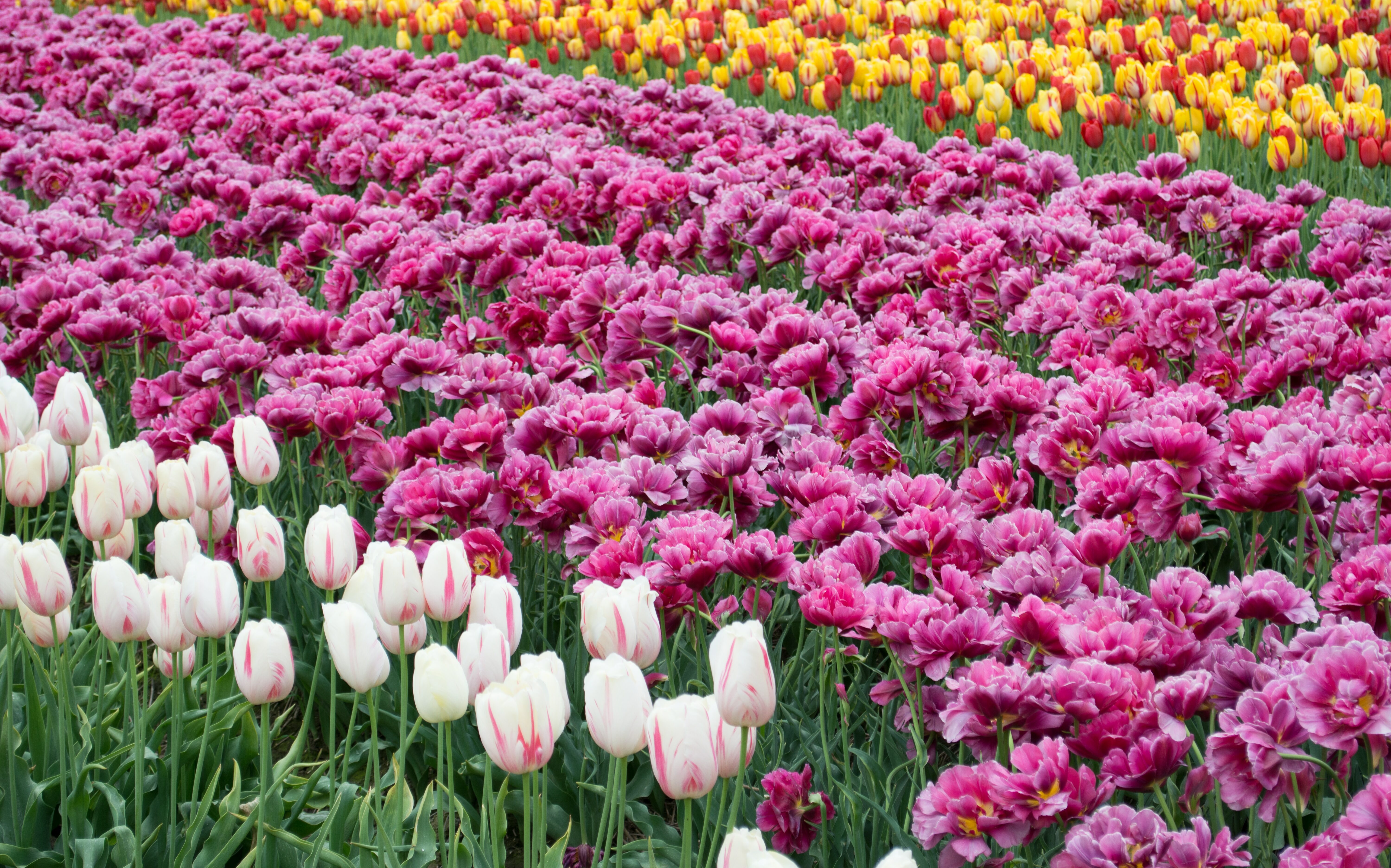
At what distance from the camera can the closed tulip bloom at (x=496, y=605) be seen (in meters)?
1.44

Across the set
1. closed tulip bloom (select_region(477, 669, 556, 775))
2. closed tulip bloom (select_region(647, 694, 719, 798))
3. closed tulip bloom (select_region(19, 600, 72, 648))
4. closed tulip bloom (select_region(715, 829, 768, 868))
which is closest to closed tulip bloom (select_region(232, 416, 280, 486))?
closed tulip bloom (select_region(19, 600, 72, 648))

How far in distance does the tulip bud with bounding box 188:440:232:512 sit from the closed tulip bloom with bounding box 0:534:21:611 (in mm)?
309

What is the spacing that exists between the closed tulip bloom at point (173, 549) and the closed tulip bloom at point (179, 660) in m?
0.12

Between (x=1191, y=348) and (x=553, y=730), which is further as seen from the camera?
(x=1191, y=348)

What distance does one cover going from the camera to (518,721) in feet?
4.00

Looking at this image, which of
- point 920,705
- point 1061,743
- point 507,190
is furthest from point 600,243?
point 1061,743

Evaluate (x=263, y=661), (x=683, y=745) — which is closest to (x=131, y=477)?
(x=263, y=661)

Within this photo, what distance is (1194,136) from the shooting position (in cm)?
461

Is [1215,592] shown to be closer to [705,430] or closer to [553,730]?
[553,730]

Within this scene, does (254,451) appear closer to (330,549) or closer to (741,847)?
(330,549)

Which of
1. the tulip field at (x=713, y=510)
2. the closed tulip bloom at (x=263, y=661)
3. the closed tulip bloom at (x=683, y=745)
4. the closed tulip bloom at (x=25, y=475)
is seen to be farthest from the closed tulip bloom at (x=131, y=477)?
the closed tulip bloom at (x=683, y=745)

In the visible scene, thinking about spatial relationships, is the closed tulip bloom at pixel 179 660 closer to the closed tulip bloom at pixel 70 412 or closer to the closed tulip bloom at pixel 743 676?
the closed tulip bloom at pixel 70 412

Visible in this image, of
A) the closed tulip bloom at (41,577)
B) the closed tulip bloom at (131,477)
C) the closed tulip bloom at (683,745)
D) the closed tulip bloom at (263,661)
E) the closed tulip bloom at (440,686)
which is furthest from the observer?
the closed tulip bloom at (131,477)

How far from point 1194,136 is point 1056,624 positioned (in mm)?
3696
